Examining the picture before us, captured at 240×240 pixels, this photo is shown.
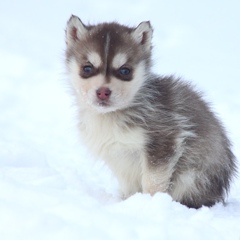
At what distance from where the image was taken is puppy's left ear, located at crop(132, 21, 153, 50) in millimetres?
5527

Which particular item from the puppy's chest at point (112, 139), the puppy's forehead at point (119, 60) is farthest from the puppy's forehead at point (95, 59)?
the puppy's chest at point (112, 139)

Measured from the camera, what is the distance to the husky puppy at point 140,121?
5.14 metres

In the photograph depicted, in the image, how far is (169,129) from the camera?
5.26 m

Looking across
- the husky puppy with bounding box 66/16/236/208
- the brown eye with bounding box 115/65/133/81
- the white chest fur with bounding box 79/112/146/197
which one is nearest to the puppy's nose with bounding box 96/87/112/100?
the husky puppy with bounding box 66/16/236/208

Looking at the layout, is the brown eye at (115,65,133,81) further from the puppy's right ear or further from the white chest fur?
the puppy's right ear

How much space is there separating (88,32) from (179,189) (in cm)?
171

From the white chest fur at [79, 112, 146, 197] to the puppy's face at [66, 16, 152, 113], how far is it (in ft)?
0.55

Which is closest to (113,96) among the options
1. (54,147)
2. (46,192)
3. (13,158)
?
(46,192)

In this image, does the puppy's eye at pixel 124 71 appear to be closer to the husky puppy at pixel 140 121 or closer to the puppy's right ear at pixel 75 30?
the husky puppy at pixel 140 121

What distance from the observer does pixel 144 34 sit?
5.62 metres

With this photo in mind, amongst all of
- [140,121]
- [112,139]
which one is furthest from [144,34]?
[112,139]

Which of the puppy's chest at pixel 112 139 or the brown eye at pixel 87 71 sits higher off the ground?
the brown eye at pixel 87 71

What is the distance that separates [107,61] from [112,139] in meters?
0.72

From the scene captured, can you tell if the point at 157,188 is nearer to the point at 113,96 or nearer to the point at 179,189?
the point at 179,189
